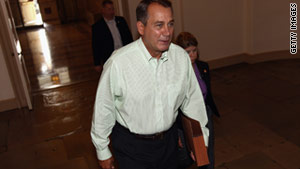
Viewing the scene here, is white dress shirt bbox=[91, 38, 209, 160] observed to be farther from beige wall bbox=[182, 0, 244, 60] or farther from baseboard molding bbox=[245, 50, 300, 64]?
baseboard molding bbox=[245, 50, 300, 64]

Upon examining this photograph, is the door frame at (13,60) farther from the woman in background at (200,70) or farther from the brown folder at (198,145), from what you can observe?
the brown folder at (198,145)

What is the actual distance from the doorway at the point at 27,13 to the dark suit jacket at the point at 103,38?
34.3 feet

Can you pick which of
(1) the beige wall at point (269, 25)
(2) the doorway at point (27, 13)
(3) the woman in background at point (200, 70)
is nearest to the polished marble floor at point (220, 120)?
(1) the beige wall at point (269, 25)

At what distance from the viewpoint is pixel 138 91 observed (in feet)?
6.55

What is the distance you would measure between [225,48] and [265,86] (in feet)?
4.92

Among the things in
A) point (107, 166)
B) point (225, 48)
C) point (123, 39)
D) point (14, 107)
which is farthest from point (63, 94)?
point (107, 166)

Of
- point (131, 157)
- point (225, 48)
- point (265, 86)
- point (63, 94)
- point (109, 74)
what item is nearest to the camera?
point (109, 74)

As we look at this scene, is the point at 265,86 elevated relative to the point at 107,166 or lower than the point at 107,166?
lower

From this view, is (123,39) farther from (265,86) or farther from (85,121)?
(265,86)

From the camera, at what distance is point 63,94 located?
5918 millimetres

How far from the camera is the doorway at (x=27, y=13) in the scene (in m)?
13.8

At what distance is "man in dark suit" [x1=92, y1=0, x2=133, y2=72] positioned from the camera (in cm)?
464

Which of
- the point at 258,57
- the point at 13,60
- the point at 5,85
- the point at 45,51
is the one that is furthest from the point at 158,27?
the point at 45,51

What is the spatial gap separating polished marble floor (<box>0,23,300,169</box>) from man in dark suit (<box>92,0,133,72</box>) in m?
0.98
